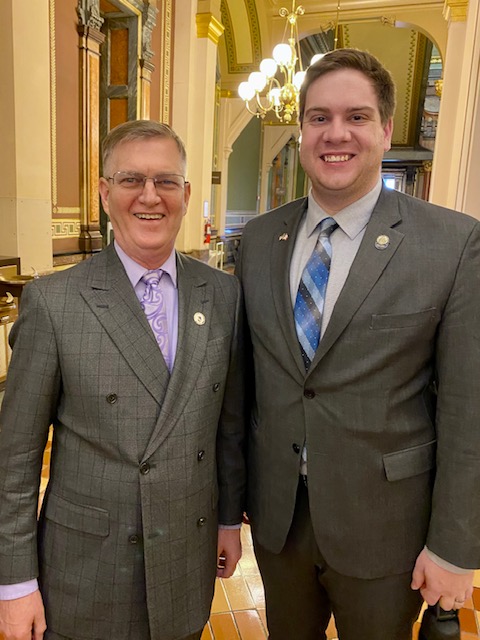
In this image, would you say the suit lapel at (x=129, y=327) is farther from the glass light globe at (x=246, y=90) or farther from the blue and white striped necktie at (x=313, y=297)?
the glass light globe at (x=246, y=90)

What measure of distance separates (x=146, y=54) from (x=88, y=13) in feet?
4.54

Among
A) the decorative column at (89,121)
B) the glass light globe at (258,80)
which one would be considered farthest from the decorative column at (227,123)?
the decorative column at (89,121)

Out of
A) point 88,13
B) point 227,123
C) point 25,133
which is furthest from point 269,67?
point 227,123

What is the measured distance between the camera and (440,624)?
54.9 inches

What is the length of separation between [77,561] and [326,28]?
34.1ft

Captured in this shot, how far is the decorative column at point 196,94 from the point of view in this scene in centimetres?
702

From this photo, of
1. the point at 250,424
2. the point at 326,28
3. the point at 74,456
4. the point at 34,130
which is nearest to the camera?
the point at 74,456

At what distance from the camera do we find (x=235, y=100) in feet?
33.2

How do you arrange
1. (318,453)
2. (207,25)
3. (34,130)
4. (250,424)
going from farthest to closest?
(207,25), (34,130), (250,424), (318,453)

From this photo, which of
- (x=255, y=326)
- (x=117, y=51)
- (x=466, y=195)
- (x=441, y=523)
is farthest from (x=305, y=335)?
(x=117, y=51)

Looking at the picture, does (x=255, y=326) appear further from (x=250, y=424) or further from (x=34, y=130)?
(x=34, y=130)

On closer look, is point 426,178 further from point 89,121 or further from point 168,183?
point 168,183

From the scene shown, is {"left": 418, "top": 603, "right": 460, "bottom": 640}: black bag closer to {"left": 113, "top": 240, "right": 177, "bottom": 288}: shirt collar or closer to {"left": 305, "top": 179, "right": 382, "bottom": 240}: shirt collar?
{"left": 305, "top": 179, "right": 382, "bottom": 240}: shirt collar

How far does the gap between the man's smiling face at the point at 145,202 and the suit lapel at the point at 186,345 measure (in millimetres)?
116
